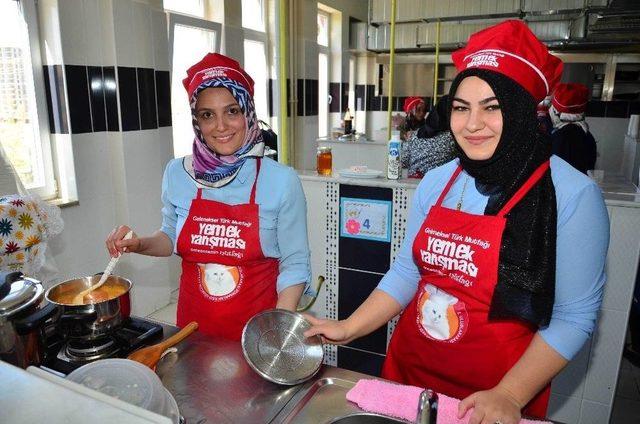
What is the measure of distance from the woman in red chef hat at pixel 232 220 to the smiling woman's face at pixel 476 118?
0.62 metres

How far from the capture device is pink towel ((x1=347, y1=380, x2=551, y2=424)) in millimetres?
979

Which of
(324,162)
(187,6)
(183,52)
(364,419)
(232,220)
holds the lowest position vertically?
(364,419)

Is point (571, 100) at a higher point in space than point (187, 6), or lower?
lower

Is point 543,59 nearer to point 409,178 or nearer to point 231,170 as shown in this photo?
point 231,170

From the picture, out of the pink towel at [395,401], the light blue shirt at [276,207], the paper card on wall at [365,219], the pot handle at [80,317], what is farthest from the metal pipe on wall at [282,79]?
the pink towel at [395,401]

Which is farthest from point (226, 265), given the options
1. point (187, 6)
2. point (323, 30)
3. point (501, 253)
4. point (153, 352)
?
point (323, 30)

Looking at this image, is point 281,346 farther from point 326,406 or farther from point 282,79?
point 282,79

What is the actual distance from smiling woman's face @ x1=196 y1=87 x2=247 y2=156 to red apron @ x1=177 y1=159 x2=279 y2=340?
4.8 inches

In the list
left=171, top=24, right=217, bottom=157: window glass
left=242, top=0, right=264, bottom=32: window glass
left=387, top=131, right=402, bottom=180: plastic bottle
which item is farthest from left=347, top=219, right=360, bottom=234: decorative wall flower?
left=242, top=0, right=264, bottom=32: window glass

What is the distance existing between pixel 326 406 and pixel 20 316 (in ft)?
2.22

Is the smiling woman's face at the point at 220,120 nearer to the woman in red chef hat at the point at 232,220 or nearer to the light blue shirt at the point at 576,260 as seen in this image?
the woman in red chef hat at the point at 232,220

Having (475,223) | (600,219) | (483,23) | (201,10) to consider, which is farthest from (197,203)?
(483,23)

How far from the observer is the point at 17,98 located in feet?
9.02

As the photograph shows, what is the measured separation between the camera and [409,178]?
2453 mm
